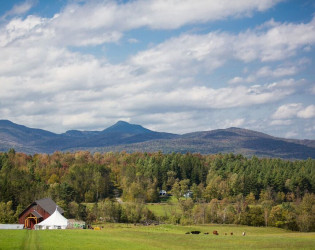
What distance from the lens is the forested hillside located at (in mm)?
102500

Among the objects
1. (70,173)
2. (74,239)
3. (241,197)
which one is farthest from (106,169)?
(74,239)

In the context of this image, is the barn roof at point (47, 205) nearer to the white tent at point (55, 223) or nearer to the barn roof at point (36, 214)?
the barn roof at point (36, 214)

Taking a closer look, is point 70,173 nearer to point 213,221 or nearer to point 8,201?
point 8,201

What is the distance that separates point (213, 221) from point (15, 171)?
207ft

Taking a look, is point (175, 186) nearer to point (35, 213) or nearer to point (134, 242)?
point (35, 213)

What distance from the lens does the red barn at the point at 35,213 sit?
87.8 m

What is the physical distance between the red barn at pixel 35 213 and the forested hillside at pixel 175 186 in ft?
18.7

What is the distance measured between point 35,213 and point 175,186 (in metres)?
72.8

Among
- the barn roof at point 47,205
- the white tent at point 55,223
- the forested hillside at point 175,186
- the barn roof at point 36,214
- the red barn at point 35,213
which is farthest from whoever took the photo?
the forested hillside at point 175,186

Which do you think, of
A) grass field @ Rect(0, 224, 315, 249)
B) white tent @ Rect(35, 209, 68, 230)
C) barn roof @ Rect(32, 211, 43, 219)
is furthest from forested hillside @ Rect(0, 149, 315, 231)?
grass field @ Rect(0, 224, 315, 249)

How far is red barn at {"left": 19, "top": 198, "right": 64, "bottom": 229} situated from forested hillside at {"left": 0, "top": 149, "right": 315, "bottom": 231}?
5706mm

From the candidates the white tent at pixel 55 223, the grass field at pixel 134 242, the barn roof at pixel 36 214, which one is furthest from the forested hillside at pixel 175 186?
the grass field at pixel 134 242

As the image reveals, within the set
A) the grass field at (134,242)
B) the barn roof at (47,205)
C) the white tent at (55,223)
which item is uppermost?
the barn roof at (47,205)

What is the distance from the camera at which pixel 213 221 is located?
107m
